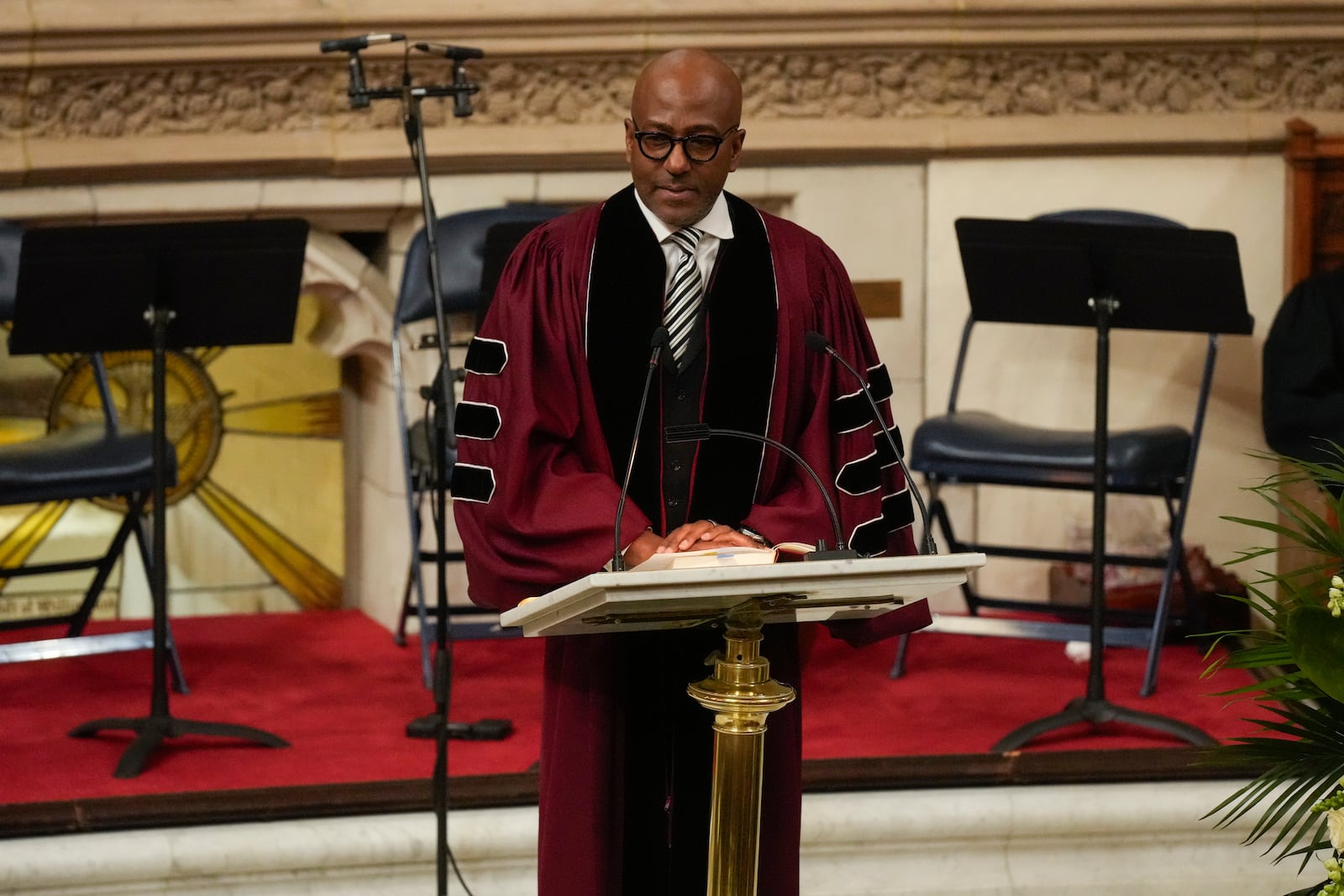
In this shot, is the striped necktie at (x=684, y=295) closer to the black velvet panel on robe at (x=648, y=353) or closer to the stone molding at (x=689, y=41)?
the black velvet panel on robe at (x=648, y=353)

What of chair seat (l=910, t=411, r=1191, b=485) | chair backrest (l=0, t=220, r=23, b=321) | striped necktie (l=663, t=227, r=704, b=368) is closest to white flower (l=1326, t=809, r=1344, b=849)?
striped necktie (l=663, t=227, r=704, b=368)

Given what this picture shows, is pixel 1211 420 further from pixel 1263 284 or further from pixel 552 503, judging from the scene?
pixel 552 503

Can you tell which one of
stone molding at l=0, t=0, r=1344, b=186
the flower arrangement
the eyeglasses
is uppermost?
stone molding at l=0, t=0, r=1344, b=186

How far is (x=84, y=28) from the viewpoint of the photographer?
5.18 m

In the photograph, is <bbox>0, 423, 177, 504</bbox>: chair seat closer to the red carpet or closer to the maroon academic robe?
the red carpet

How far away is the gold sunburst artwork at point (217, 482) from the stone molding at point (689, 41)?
0.76 meters

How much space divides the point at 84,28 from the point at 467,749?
101 inches

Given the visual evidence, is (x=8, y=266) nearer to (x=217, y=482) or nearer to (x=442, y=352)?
(x=217, y=482)

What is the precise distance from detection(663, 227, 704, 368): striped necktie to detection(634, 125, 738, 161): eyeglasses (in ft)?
0.55

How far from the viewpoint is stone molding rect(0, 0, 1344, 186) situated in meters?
5.27

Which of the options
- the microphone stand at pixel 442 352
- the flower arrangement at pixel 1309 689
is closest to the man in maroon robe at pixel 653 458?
the flower arrangement at pixel 1309 689

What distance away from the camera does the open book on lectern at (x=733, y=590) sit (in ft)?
6.71

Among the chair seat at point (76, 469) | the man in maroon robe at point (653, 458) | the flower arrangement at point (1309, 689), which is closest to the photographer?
the flower arrangement at point (1309, 689)

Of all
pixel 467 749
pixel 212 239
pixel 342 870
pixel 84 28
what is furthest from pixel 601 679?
pixel 84 28
